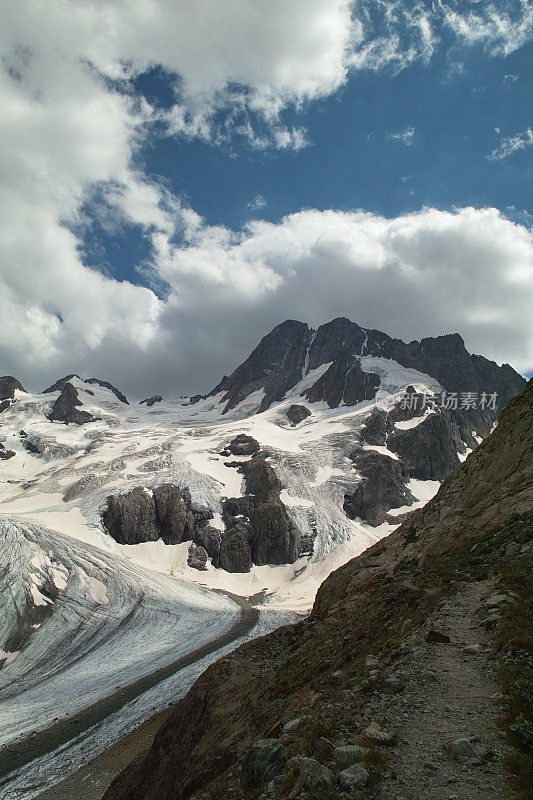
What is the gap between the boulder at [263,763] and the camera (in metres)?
8.23

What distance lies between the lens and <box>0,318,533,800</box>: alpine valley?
9484 mm

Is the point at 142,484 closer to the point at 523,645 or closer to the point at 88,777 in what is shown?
the point at 88,777

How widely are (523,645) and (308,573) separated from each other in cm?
10750

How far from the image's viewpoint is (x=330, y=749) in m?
7.35

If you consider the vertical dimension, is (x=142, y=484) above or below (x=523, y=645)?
above

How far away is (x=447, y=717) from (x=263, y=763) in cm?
405

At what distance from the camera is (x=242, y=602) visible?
3494 inches

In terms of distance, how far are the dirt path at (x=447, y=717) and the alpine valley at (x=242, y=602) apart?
8 centimetres

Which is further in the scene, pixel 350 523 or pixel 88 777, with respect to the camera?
pixel 350 523

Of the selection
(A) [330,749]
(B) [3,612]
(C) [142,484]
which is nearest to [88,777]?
(A) [330,749]

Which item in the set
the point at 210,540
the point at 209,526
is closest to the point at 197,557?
the point at 210,540

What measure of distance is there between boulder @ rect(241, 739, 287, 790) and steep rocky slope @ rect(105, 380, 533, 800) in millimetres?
35

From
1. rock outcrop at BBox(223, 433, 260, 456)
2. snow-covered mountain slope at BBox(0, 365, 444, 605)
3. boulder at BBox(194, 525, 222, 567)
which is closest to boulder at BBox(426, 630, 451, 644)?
snow-covered mountain slope at BBox(0, 365, 444, 605)

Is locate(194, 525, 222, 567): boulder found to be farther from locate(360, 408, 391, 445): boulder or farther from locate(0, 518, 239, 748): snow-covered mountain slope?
locate(360, 408, 391, 445): boulder
